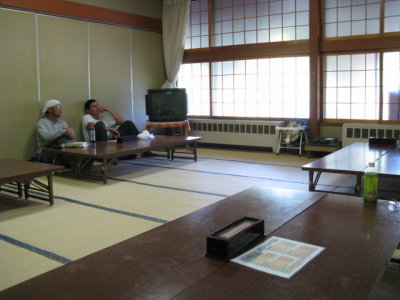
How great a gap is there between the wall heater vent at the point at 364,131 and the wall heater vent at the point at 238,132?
42.6 inches

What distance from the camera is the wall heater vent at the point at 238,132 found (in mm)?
6992

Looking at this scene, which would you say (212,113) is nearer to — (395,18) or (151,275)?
(395,18)

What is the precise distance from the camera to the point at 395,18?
5.96 metres

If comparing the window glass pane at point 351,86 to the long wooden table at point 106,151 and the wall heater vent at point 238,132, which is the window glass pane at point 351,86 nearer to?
the wall heater vent at point 238,132

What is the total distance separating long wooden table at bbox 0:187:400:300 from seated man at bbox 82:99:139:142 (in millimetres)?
4343

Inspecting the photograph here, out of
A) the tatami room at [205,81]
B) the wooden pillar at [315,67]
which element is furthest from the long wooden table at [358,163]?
the wooden pillar at [315,67]

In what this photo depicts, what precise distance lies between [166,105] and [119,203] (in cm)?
341

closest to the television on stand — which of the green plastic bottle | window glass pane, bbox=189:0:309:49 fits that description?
window glass pane, bbox=189:0:309:49

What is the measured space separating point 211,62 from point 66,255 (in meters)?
5.61

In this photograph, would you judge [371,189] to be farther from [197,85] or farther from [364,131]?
[197,85]

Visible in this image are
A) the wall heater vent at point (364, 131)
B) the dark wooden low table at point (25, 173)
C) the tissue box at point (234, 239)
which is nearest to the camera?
the tissue box at point (234, 239)

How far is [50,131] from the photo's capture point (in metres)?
5.70

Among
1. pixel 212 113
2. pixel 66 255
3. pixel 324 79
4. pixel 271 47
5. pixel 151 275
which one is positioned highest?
pixel 271 47

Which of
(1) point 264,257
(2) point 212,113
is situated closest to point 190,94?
(2) point 212,113
